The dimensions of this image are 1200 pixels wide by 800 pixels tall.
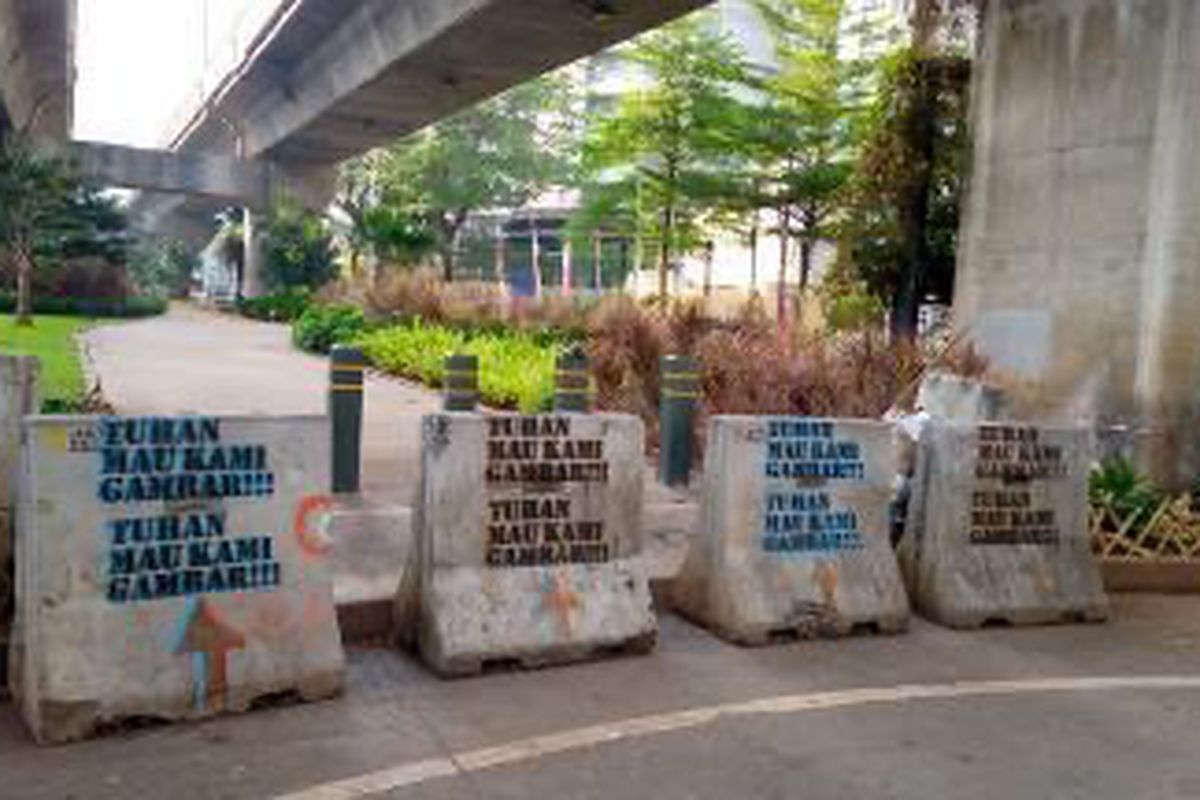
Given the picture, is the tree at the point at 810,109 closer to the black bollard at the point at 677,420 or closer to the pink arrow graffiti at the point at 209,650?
the black bollard at the point at 677,420

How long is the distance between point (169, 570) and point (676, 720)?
2.28 m

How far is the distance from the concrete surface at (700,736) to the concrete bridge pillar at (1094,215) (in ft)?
12.8

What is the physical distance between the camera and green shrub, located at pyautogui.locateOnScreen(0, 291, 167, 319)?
Answer: 35.3 metres

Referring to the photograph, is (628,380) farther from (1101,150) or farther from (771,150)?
(771,150)

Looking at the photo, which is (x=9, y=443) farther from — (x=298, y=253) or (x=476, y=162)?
(x=476, y=162)

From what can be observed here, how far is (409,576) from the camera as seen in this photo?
669 cm

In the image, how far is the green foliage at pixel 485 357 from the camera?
1608cm

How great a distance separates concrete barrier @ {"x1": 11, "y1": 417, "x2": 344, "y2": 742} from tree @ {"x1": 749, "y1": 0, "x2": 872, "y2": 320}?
63.1ft

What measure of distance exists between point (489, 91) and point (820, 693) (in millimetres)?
17837

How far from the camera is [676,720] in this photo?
5746 millimetres

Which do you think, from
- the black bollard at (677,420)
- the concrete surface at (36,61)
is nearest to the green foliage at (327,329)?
the concrete surface at (36,61)

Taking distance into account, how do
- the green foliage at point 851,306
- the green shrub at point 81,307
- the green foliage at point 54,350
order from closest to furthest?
the green foliage at point 54,350 → the green foliage at point 851,306 → the green shrub at point 81,307

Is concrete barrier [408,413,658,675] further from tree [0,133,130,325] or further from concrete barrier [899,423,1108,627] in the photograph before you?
tree [0,133,130,325]

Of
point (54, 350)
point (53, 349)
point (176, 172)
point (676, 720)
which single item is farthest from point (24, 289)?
point (676, 720)
